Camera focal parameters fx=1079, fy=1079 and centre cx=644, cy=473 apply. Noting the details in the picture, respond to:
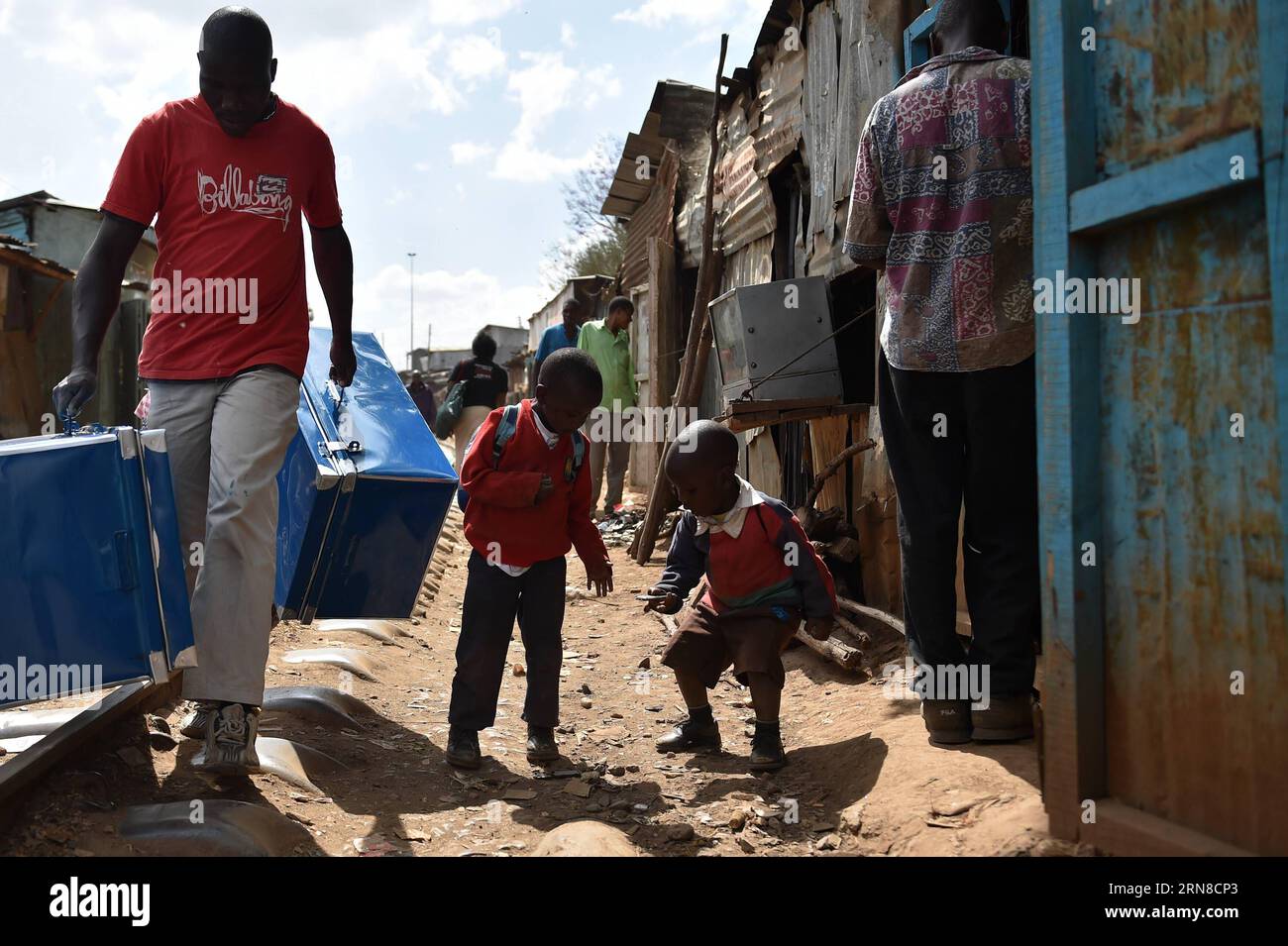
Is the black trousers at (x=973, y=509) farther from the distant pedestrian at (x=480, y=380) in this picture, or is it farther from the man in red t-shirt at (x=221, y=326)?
the distant pedestrian at (x=480, y=380)

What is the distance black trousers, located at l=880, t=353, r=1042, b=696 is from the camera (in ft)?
10.4

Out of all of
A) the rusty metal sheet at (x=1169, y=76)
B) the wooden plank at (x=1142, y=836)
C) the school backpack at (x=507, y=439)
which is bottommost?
the wooden plank at (x=1142, y=836)

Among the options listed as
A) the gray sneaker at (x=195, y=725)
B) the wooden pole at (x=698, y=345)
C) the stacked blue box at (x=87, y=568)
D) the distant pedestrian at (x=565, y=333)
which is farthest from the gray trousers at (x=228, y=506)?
the distant pedestrian at (x=565, y=333)

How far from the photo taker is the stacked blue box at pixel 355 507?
362cm

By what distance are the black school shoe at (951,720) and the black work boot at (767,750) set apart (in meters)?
0.65

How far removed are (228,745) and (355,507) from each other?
95 cm

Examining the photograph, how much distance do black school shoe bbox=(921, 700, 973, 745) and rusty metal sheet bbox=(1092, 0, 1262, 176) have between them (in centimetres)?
162

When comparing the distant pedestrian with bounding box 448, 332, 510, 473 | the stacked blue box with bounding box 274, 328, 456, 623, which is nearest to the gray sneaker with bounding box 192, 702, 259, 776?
the stacked blue box with bounding box 274, 328, 456, 623

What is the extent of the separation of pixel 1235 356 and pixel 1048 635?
29.9 inches

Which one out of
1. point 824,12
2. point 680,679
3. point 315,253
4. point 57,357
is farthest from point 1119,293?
point 57,357

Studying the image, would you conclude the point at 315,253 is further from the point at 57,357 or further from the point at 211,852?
the point at 57,357

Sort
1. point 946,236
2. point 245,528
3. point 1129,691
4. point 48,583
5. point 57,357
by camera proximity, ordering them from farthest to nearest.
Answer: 1. point 57,357
2. point 946,236
3. point 245,528
4. point 48,583
5. point 1129,691

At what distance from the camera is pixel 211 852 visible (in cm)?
263

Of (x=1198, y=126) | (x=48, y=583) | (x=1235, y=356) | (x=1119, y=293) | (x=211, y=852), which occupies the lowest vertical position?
(x=211, y=852)
